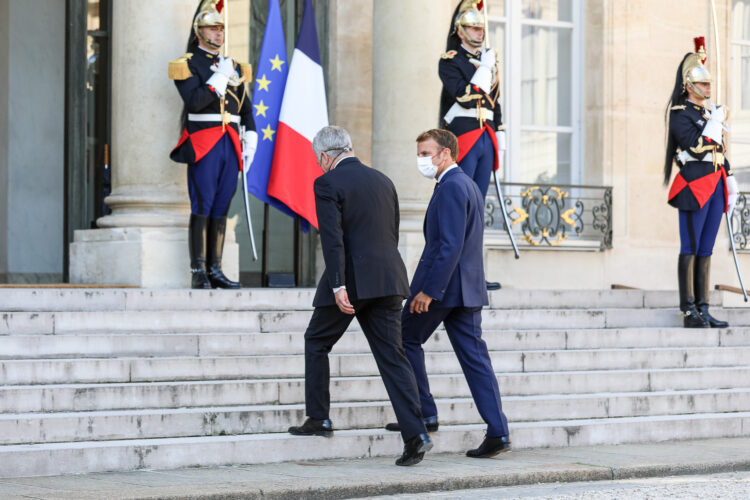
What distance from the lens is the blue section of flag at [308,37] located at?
1187 centimetres

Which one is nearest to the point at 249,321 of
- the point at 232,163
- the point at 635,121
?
→ the point at 232,163

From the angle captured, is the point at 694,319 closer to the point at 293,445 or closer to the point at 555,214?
the point at 555,214

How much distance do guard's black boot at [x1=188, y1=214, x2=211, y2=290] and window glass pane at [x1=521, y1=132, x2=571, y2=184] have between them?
4.95 m

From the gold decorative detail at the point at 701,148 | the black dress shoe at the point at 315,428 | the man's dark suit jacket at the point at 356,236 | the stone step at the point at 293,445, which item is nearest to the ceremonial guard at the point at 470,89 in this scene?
the gold decorative detail at the point at 701,148

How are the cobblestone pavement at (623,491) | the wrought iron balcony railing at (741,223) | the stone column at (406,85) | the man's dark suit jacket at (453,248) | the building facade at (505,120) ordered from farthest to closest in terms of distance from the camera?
1. the wrought iron balcony railing at (741,223)
2. the building facade at (505,120)
3. the stone column at (406,85)
4. the man's dark suit jacket at (453,248)
5. the cobblestone pavement at (623,491)

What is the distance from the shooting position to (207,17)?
10.0m

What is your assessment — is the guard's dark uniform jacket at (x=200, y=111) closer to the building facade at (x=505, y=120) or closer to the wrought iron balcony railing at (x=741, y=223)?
the building facade at (x=505, y=120)

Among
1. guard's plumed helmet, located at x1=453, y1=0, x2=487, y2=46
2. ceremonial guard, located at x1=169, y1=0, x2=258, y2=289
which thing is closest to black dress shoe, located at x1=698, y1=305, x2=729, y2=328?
guard's plumed helmet, located at x1=453, y1=0, x2=487, y2=46

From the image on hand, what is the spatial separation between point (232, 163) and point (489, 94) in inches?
84.1

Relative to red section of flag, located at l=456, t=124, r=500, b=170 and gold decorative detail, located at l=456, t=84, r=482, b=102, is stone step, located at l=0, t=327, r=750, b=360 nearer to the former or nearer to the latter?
red section of flag, located at l=456, t=124, r=500, b=170

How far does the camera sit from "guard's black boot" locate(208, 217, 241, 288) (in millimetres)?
10195

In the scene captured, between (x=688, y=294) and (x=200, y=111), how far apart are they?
161 inches

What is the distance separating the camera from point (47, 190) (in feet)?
45.1

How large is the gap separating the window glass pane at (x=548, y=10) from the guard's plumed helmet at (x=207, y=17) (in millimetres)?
5100
